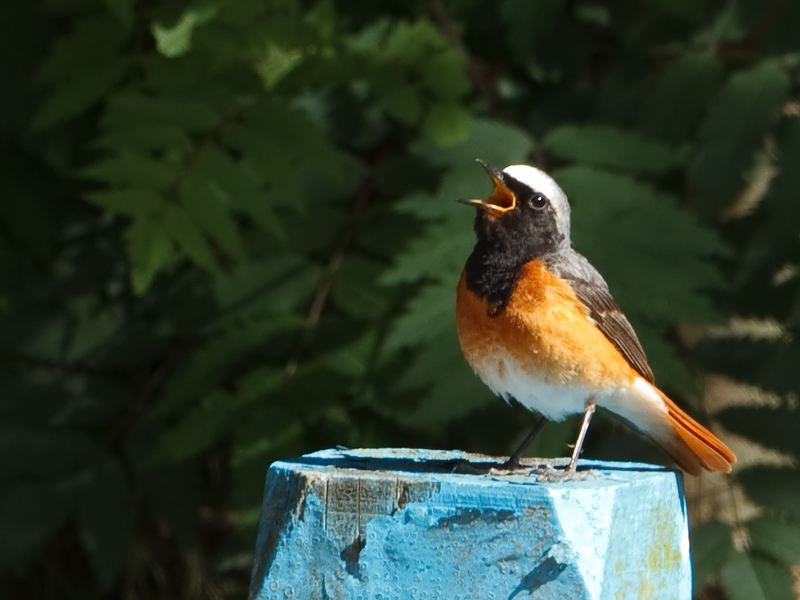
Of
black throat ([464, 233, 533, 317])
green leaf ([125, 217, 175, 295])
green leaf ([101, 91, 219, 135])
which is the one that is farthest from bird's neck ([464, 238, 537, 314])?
green leaf ([101, 91, 219, 135])

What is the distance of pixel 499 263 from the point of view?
330 cm

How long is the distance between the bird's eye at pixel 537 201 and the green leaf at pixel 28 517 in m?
2.39

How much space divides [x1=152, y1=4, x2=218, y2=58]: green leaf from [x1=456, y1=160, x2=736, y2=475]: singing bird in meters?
1.25

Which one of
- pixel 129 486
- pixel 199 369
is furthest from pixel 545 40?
pixel 129 486

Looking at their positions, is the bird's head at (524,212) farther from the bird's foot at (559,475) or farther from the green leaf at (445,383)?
the bird's foot at (559,475)

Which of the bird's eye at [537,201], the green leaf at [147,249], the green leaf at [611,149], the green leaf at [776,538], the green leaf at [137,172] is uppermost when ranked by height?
the green leaf at [611,149]

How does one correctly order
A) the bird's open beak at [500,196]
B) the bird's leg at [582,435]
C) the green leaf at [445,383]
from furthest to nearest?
the green leaf at [445,383] < the bird's open beak at [500,196] < the bird's leg at [582,435]

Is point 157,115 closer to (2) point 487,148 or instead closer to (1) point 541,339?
(2) point 487,148

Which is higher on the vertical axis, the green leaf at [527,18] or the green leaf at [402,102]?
the green leaf at [527,18]

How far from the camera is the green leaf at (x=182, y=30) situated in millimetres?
3809

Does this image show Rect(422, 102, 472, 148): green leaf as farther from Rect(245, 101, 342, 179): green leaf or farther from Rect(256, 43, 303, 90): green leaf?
Rect(256, 43, 303, 90): green leaf

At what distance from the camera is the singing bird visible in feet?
10.4

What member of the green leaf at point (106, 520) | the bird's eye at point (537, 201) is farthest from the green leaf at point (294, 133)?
the green leaf at point (106, 520)

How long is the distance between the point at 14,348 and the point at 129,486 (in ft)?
2.56
